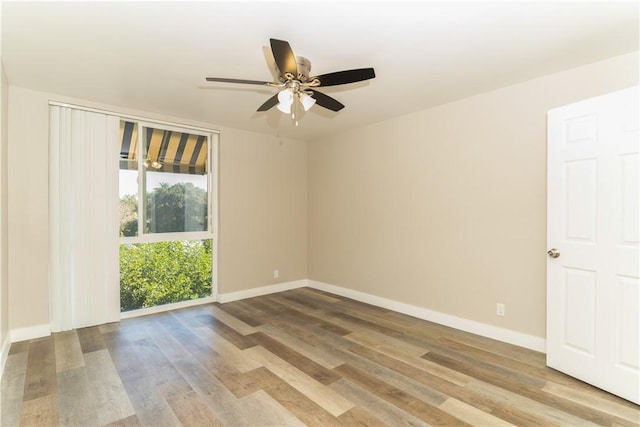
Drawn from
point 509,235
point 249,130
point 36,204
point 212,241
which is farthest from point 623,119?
point 36,204

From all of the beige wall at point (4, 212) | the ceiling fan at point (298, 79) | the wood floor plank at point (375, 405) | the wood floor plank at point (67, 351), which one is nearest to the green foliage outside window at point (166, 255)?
the wood floor plank at point (67, 351)

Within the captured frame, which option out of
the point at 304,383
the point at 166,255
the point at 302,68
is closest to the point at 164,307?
the point at 166,255

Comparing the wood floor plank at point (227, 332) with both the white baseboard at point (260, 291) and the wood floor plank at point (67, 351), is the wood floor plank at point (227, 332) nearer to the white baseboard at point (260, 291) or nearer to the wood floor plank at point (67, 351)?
the white baseboard at point (260, 291)

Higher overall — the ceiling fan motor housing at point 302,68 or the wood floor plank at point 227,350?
the ceiling fan motor housing at point 302,68

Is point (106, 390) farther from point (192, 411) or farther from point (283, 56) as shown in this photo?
point (283, 56)

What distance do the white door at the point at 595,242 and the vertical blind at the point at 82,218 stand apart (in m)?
4.61

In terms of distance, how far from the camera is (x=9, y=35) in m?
2.29

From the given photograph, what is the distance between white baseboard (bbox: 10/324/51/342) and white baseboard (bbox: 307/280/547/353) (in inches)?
144

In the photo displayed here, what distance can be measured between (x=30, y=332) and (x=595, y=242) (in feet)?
17.3

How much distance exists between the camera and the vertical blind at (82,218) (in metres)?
3.45

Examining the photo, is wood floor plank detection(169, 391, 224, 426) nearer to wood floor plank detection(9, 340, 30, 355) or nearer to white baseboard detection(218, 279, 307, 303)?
wood floor plank detection(9, 340, 30, 355)

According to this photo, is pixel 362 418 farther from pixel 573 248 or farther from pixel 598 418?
pixel 573 248

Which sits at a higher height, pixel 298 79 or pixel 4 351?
pixel 298 79

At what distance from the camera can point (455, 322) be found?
142 inches
